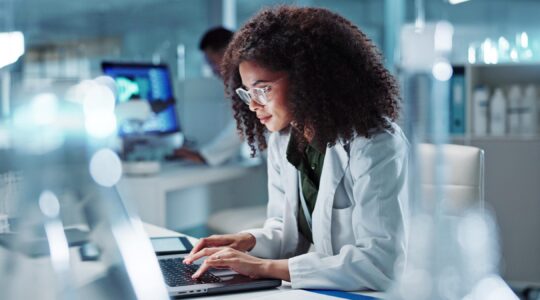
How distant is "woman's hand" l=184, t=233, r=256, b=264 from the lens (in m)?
1.40

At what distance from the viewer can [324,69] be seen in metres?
1.38

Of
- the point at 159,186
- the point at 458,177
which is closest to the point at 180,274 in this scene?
the point at 458,177

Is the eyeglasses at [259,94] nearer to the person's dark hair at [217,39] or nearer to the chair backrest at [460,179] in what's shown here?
the chair backrest at [460,179]

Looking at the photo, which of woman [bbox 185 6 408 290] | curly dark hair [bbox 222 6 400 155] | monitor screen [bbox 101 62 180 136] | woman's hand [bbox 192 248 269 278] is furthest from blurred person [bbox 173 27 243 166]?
woman's hand [bbox 192 248 269 278]

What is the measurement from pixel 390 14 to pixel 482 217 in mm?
4259

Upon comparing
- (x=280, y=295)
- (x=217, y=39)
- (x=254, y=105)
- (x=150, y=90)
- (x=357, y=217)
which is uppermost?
(x=217, y=39)

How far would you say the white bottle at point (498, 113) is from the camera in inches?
134

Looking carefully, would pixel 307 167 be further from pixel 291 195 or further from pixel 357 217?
pixel 357 217

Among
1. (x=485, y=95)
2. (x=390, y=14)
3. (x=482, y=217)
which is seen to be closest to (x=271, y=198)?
(x=482, y=217)

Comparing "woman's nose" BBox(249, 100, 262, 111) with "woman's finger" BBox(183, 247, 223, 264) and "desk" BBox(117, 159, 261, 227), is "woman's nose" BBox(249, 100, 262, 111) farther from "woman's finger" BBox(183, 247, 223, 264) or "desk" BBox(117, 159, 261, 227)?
"desk" BBox(117, 159, 261, 227)

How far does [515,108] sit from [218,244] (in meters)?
2.39

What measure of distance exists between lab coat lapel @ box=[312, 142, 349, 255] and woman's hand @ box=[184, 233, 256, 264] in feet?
0.60

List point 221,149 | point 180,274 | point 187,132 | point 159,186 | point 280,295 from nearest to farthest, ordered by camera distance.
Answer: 1. point 280,295
2. point 180,274
3. point 159,186
4. point 221,149
5. point 187,132

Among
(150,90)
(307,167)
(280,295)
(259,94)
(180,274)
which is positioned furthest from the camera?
(150,90)
